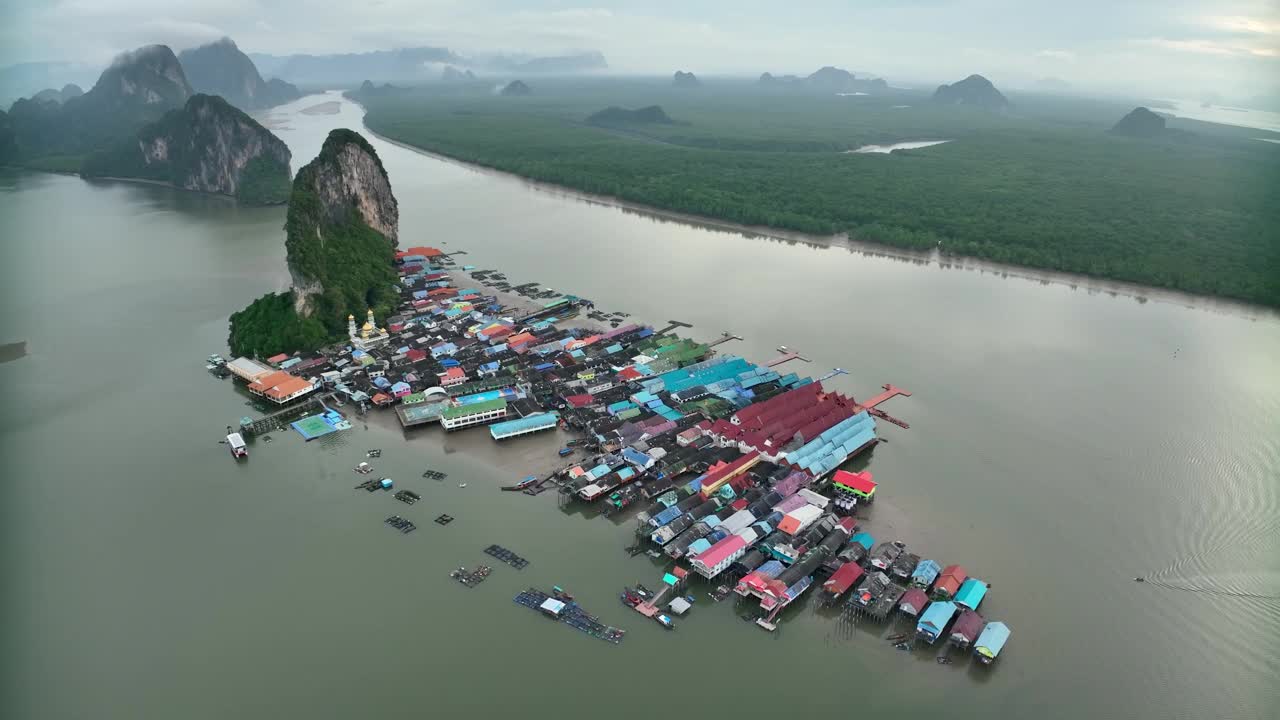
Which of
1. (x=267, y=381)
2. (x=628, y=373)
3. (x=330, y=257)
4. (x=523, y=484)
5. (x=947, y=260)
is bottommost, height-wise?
(x=523, y=484)

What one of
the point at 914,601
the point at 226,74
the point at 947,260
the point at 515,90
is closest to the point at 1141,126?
the point at 947,260

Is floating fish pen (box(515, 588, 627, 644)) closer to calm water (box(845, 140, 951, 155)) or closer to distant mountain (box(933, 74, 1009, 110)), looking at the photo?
calm water (box(845, 140, 951, 155))

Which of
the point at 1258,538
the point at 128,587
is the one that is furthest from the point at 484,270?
the point at 1258,538

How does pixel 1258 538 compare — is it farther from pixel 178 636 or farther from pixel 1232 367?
pixel 178 636

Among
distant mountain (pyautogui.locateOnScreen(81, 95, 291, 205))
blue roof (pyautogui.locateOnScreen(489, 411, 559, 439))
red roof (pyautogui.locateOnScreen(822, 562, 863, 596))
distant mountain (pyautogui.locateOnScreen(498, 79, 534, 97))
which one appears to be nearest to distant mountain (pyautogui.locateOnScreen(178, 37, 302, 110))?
A: distant mountain (pyautogui.locateOnScreen(498, 79, 534, 97))

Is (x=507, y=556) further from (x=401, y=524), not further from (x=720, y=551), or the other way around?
(x=720, y=551)
